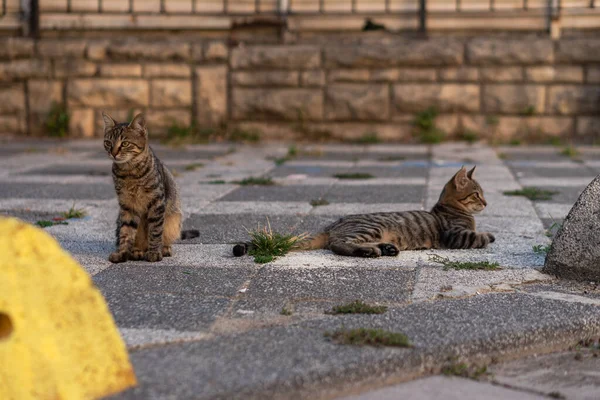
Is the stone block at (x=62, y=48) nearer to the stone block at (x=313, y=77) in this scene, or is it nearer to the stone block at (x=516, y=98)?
the stone block at (x=313, y=77)

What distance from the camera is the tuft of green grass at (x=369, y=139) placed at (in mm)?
12477

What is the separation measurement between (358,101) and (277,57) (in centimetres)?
137

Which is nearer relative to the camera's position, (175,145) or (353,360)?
(353,360)

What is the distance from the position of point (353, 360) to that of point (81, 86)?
33.4 ft

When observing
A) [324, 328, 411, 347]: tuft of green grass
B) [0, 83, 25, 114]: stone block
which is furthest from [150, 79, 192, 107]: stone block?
[324, 328, 411, 347]: tuft of green grass

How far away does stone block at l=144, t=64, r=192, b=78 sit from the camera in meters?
12.4

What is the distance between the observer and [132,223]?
5199 millimetres

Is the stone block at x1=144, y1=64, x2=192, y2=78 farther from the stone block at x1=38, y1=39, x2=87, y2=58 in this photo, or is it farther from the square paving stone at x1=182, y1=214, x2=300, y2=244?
the square paving stone at x1=182, y1=214, x2=300, y2=244

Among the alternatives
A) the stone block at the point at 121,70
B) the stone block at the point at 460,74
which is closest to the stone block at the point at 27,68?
the stone block at the point at 121,70

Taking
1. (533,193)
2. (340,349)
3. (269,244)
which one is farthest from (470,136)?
(340,349)

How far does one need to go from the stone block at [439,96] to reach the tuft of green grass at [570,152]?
59.7 inches

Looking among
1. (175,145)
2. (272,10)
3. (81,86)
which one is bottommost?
(175,145)

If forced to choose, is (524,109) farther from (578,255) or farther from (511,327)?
(511,327)

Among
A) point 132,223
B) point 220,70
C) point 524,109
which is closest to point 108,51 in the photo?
point 220,70
